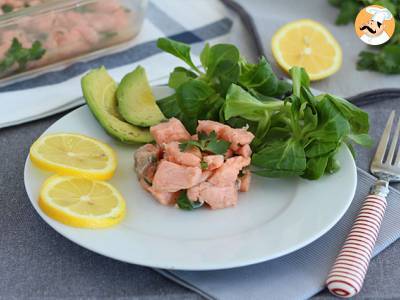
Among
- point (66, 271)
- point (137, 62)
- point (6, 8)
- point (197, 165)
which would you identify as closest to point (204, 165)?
point (197, 165)

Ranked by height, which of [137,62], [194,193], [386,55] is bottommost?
[137,62]

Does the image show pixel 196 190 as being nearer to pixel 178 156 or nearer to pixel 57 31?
pixel 178 156

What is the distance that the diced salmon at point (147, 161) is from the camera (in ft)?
4.75

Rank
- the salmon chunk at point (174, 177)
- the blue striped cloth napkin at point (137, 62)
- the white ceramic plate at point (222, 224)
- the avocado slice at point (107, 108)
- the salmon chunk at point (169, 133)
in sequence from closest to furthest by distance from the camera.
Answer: the white ceramic plate at point (222, 224) < the salmon chunk at point (174, 177) < the salmon chunk at point (169, 133) < the avocado slice at point (107, 108) < the blue striped cloth napkin at point (137, 62)

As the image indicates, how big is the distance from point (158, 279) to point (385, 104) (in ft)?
3.17

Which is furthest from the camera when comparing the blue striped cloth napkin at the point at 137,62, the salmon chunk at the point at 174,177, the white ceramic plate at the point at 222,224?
the blue striped cloth napkin at the point at 137,62

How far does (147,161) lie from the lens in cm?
146

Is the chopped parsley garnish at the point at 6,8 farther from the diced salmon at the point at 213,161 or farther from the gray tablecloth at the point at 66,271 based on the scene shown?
the diced salmon at the point at 213,161

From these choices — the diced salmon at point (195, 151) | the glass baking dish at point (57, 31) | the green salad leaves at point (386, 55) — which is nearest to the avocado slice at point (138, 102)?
the diced salmon at point (195, 151)

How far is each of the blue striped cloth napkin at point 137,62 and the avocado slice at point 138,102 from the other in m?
0.25

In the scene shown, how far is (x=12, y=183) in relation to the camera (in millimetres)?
1595

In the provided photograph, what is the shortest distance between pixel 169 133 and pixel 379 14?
3.24ft

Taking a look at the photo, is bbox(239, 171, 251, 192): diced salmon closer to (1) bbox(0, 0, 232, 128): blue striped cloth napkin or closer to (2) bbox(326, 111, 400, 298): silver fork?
(2) bbox(326, 111, 400, 298): silver fork

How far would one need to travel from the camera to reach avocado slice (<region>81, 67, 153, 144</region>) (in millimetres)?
1592
